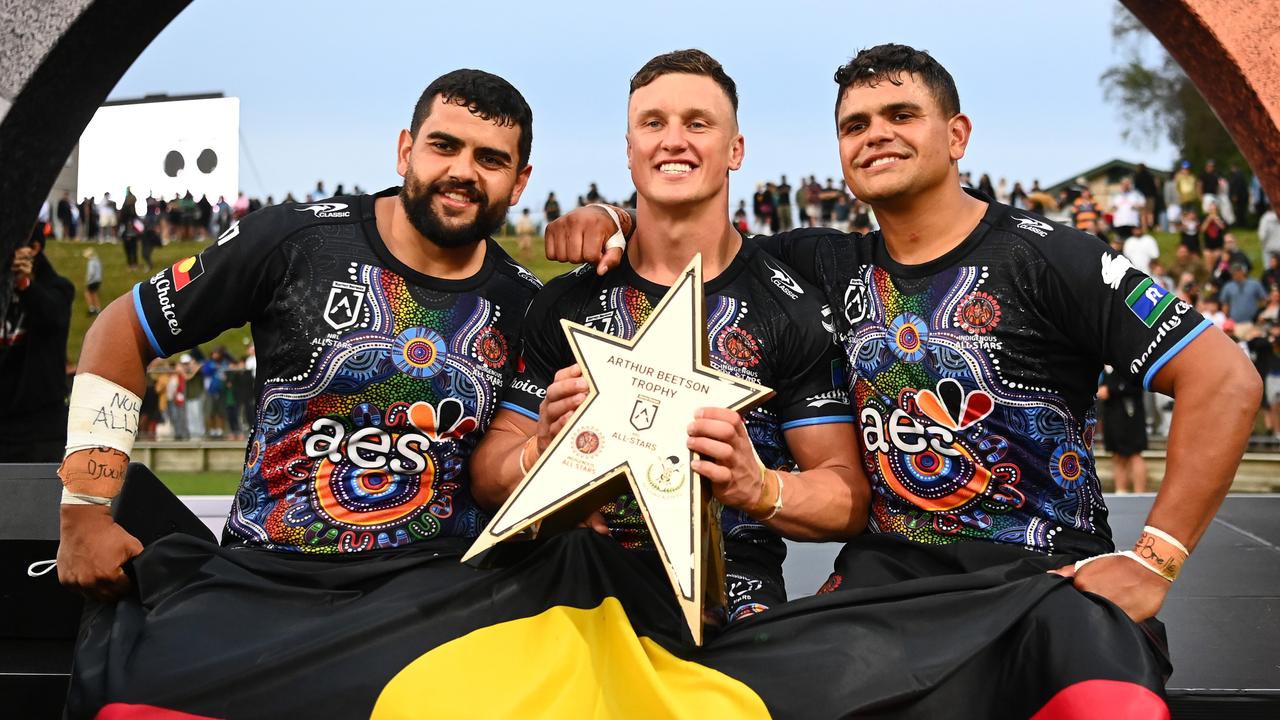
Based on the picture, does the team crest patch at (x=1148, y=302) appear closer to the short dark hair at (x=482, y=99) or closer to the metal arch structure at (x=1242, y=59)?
the metal arch structure at (x=1242, y=59)

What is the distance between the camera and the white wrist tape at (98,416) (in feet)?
11.0

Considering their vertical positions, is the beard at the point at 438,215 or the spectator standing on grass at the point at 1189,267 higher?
the spectator standing on grass at the point at 1189,267

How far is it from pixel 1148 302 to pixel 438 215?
208 centimetres

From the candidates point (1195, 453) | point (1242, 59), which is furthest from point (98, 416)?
point (1242, 59)

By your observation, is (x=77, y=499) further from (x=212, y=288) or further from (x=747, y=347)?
(x=747, y=347)

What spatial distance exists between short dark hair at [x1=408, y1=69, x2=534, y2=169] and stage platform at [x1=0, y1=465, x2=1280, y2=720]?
1.90 m

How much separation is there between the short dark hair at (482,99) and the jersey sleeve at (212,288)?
0.61 meters

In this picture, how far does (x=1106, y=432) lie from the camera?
10.9 metres

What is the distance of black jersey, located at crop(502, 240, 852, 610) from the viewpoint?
3.44m

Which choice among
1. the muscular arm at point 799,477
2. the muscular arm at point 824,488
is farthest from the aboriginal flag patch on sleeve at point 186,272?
the muscular arm at point 824,488

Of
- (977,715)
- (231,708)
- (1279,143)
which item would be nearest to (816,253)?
(977,715)

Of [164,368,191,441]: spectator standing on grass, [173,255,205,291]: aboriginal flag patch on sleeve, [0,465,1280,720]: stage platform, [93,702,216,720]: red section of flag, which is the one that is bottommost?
[164,368,191,441]: spectator standing on grass

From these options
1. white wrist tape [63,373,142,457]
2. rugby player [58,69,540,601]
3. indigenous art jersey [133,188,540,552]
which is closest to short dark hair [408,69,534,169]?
rugby player [58,69,540,601]

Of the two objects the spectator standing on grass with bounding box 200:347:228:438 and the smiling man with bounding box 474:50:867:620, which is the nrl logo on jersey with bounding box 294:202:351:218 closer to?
the smiling man with bounding box 474:50:867:620
